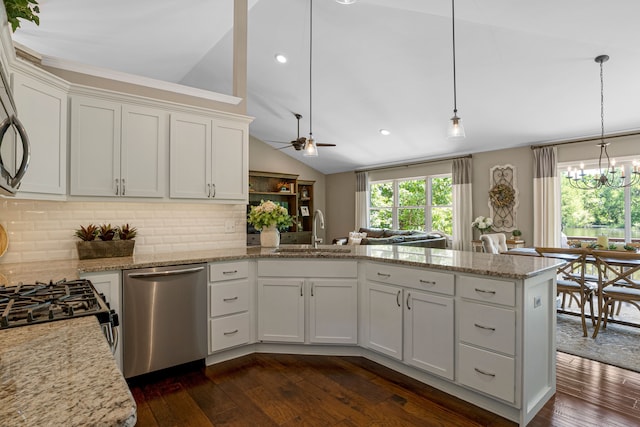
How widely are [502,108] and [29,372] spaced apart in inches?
231

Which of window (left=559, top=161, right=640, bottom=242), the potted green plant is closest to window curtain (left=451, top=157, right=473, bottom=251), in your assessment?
window (left=559, top=161, right=640, bottom=242)

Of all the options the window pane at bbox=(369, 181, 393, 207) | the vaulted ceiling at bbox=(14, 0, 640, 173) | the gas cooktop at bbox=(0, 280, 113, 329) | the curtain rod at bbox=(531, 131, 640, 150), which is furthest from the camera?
the window pane at bbox=(369, 181, 393, 207)

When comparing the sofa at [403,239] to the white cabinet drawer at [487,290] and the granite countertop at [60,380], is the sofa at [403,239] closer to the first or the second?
the white cabinet drawer at [487,290]

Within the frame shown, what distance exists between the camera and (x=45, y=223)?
262cm

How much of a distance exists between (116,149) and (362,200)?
6.87 metres

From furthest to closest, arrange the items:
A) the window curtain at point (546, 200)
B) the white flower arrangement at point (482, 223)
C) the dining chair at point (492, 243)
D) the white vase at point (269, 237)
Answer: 1. the white flower arrangement at point (482, 223)
2. the window curtain at point (546, 200)
3. the dining chair at point (492, 243)
4. the white vase at point (269, 237)

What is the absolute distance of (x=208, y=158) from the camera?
3213 mm

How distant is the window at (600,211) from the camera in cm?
520

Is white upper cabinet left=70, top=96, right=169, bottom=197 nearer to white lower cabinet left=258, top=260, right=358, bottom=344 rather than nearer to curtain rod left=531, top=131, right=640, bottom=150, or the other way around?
white lower cabinet left=258, top=260, right=358, bottom=344

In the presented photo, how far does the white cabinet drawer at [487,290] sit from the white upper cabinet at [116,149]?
8.23ft

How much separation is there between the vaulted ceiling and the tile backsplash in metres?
1.92

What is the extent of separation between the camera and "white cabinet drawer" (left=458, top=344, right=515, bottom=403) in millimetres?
2004

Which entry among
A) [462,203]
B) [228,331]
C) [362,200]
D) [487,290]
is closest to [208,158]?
[228,331]

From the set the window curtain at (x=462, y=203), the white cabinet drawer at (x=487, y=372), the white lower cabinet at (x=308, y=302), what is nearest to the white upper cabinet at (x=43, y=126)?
the white lower cabinet at (x=308, y=302)
